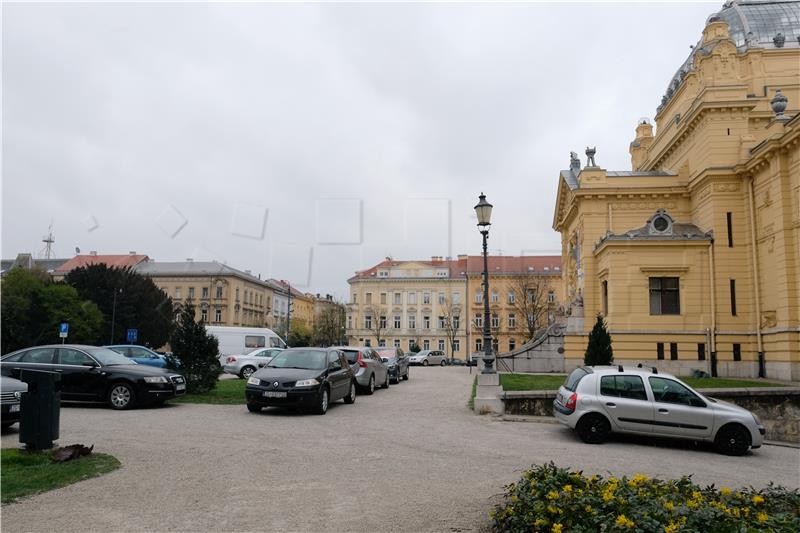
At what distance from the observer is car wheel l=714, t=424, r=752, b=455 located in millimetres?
10648

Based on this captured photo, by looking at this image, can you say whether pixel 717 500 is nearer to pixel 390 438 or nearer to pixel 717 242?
pixel 390 438

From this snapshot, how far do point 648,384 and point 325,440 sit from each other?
6.24m

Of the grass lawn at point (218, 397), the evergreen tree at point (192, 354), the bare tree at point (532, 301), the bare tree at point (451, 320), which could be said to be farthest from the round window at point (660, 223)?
the bare tree at point (451, 320)

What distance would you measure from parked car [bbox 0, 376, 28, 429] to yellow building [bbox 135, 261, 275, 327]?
73.8 metres

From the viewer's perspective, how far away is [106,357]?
14.2 metres

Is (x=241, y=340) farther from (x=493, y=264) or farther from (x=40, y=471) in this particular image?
(x=493, y=264)

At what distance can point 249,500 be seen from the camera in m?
6.05

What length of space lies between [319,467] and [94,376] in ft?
27.5

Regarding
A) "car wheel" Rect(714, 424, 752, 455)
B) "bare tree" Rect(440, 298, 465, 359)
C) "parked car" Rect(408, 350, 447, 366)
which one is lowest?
"parked car" Rect(408, 350, 447, 366)

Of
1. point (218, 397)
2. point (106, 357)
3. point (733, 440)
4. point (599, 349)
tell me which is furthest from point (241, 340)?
point (733, 440)

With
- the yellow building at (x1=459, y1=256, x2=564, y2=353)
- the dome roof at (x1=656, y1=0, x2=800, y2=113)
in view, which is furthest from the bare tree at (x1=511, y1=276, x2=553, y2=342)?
the dome roof at (x1=656, y1=0, x2=800, y2=113)

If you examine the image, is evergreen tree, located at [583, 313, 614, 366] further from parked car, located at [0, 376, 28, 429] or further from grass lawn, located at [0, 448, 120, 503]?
parked car, located at [0, 376, 28, 429]

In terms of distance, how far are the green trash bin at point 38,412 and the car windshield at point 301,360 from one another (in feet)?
20.7

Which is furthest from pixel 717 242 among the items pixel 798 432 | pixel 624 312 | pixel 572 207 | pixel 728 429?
pixel 728 429
